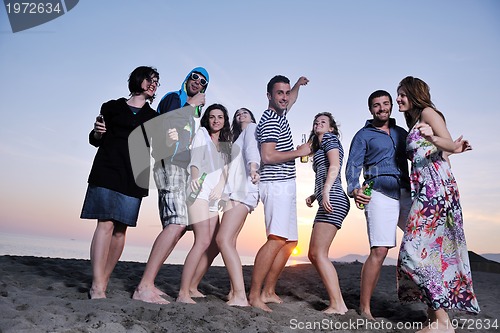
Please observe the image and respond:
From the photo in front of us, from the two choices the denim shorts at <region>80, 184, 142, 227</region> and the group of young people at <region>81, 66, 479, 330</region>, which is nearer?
the group of young people at <region>81, 66, 479, 330</region>

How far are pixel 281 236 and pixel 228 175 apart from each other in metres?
0.68

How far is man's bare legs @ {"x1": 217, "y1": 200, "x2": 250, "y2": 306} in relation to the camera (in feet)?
13.9

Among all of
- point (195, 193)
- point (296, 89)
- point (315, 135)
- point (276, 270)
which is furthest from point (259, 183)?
point (296, 89)

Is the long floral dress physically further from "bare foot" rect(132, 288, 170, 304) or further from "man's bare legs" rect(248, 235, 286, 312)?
"bare foot" rect(132, 288, 170, 304)

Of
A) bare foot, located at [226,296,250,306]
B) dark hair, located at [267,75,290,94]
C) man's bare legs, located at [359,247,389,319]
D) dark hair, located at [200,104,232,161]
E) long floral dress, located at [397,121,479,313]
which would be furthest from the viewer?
dark hair, located at [200,104,232,161]

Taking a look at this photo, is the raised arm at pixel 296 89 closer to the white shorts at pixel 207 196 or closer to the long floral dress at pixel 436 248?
the white shorts at pixel 207 196

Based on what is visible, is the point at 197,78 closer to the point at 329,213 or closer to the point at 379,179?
the point at 329,213

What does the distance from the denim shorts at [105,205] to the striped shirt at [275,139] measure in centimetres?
111

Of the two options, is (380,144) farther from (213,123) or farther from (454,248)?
(213,123)

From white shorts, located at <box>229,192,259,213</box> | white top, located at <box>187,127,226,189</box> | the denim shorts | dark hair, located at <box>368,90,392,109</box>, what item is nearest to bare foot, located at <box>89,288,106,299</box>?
the denim shorts

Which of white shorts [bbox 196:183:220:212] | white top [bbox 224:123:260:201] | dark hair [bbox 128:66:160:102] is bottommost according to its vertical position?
white shorts [bbox 196:183:220:212]

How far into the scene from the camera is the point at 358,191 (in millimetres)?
4199

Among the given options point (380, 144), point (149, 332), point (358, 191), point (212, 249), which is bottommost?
point (149, 332)

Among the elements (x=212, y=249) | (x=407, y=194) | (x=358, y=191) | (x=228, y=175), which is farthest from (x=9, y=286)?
(x=407, y=194)
